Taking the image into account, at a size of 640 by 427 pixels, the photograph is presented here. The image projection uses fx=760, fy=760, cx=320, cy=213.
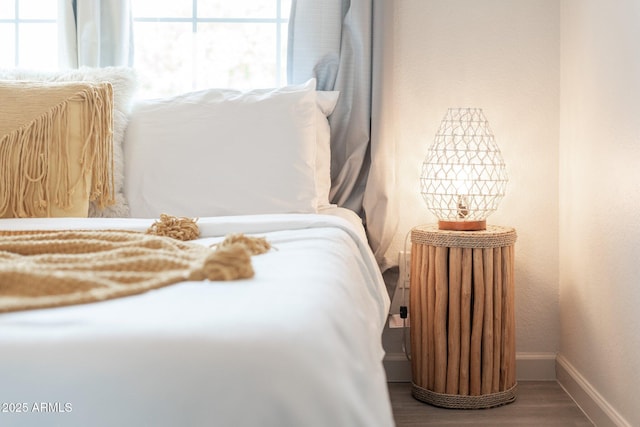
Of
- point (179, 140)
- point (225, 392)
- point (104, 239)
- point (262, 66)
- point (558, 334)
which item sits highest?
point (262, 66)

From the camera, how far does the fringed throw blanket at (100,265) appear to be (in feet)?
3.57

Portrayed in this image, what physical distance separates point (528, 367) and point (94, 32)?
1970 mm

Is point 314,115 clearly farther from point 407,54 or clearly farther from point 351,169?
point 407,54

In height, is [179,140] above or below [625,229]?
above

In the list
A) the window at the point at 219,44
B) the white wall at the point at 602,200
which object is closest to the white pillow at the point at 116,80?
the window at the point at 219,44

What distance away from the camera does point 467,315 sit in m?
2.42

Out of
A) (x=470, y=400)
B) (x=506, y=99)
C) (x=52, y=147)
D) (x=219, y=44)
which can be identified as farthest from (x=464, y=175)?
(x=52, y=147)

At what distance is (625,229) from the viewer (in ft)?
6.82

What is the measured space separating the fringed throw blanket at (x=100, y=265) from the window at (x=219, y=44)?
148 centimetres

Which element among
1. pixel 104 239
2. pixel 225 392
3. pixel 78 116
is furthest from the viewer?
pixel 78 116

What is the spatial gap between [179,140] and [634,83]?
1308 millimetres

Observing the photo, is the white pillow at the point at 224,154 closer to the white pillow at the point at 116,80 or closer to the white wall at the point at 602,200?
the white pillow at the point at 116,80

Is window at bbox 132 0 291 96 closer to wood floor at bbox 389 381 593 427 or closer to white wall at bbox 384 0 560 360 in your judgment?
white wall at bbox 384 0 560 360

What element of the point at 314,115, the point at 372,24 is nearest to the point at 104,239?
the point at 314,115
